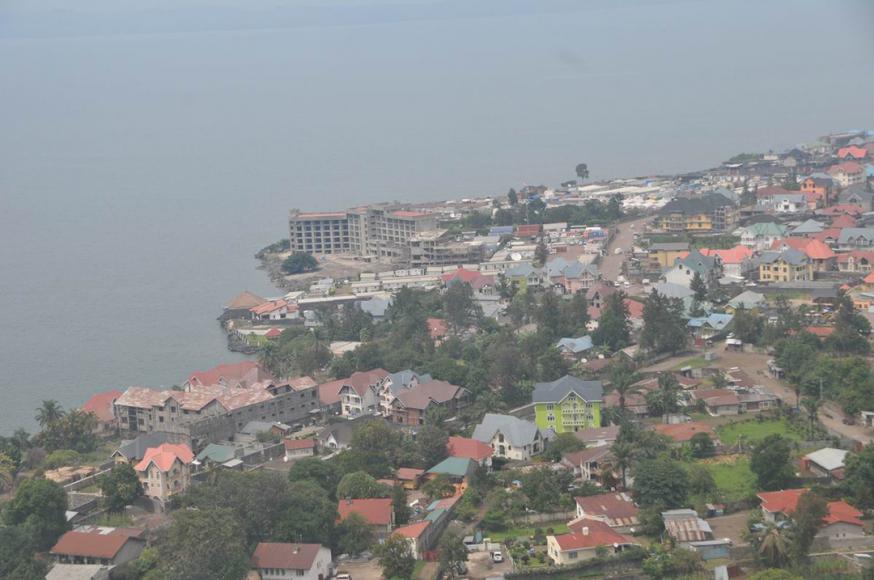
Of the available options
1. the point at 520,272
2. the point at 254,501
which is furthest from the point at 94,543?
the point at 520,272

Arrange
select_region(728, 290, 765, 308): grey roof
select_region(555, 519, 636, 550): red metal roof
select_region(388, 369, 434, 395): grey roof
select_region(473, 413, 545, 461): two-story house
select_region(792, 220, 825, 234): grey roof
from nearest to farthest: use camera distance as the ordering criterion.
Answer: select_region(555, 519, 636, 550): red metal roof < select_region(473, 413, 545, 461): two-story house < select_region(388, 369, 434, 395): grey roof < select_region(728, 290, 765, 308): grey roof < select_region(792, 220, 825, 234): grey roof

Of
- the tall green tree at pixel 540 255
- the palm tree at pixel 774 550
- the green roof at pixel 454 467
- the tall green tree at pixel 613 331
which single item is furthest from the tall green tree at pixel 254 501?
the tall green tree at pixel 540 255

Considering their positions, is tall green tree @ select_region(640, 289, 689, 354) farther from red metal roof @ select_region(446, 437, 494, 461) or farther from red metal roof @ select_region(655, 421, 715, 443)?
red metal roof @ select_region(446, 437, 494, 461)

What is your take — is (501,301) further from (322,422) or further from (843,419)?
(843,419)

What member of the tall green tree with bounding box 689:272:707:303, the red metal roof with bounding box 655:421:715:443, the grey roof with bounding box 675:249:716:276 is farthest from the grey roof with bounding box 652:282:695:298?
the red metal roof with bounding box 655:421:715:443

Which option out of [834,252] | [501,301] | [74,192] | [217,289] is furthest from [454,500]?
[74,192]

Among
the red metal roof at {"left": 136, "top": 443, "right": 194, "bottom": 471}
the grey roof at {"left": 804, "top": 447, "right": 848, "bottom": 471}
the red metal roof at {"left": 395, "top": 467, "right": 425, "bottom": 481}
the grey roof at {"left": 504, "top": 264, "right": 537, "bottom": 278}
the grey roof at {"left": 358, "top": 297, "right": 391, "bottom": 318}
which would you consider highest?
the grey roof at {"left": 504, "top": 264, "right": 537, "bottom": 278}
